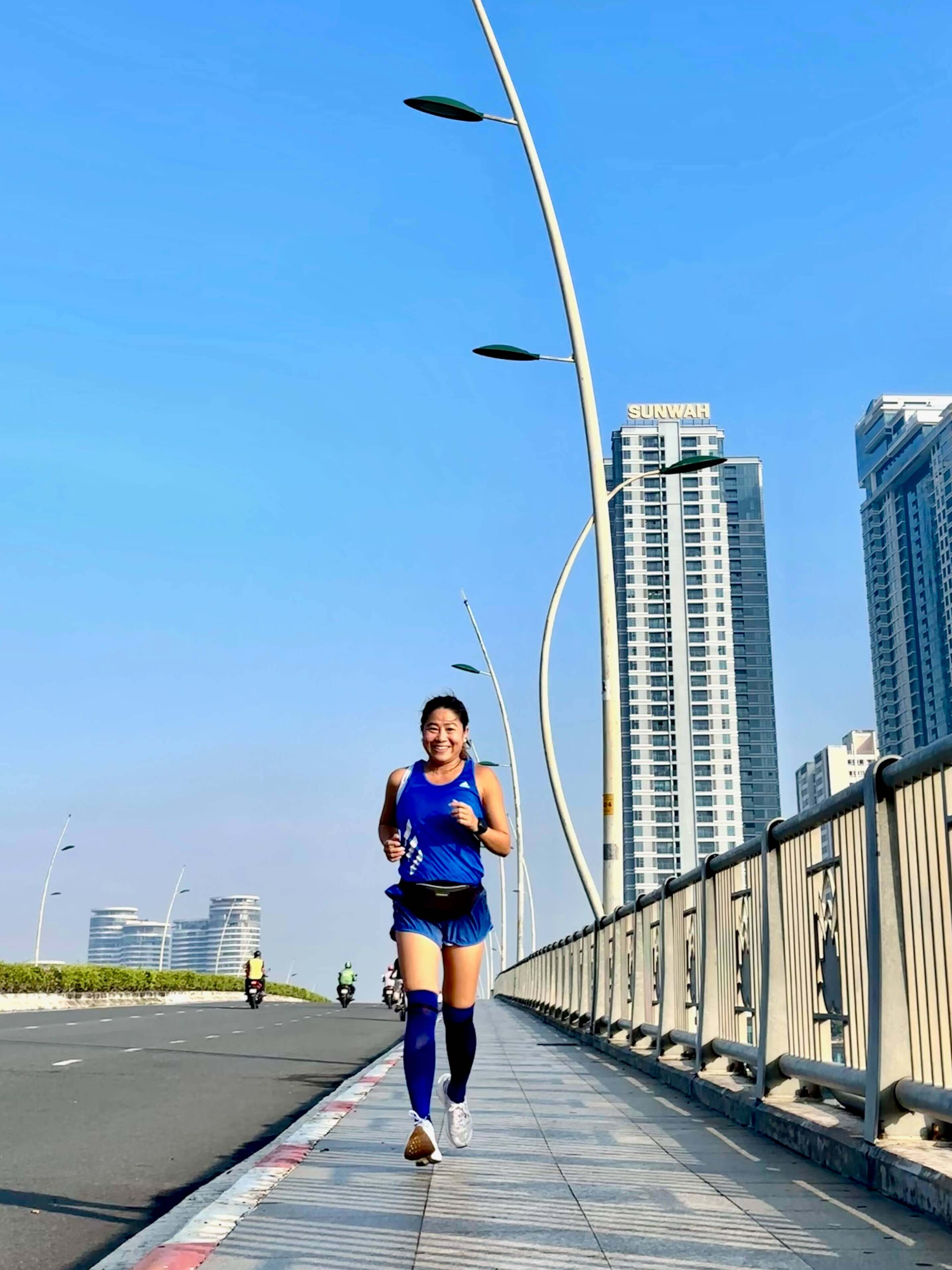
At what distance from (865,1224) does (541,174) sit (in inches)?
648

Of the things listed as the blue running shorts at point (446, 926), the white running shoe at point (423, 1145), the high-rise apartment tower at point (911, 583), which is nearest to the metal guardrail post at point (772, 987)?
the blue running shorts at point (446, 926)

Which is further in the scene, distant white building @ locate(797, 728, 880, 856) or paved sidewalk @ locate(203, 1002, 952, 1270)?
distant white building @ locate(797, 728, 880, 856)

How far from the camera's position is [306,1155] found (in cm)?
663

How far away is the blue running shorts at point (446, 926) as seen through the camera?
626cm

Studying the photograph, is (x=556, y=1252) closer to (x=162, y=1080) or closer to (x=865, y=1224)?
(x=865, y=1224)

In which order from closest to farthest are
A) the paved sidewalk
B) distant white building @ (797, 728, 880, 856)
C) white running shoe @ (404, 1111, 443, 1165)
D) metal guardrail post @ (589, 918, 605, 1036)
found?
1. the paved sidewalk
2. white running shoe @ (404, 1111, 443, 1165)
3. metal guardrail post @ (589, 918, 605, 1036)
4. distant white building @ (797, 728, 880, 856)

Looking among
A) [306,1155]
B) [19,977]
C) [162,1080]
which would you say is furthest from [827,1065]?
[19,977]

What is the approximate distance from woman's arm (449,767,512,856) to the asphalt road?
2009mm

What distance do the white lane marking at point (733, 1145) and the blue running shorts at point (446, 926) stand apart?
1.50 meters

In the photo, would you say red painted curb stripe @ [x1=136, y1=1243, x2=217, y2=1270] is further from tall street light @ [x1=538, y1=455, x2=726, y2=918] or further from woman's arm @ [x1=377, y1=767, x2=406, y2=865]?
tall street light @ [x1=538, y1=455, x2=726, y2=918]

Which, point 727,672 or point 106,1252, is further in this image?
point 727,672

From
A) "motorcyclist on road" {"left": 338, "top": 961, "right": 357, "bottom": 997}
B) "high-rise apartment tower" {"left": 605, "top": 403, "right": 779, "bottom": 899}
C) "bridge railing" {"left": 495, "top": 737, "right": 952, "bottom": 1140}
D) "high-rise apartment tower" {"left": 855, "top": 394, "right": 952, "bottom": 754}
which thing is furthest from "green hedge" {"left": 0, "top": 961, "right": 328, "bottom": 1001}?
"high-rise apartment tower" {"left": 605, "top": 403, "right": 779, "bottom": 899}

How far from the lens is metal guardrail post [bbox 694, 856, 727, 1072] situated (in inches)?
387

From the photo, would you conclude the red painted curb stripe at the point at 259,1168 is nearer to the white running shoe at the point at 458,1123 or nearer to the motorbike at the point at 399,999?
the white running shoe at the point at 458,1123
